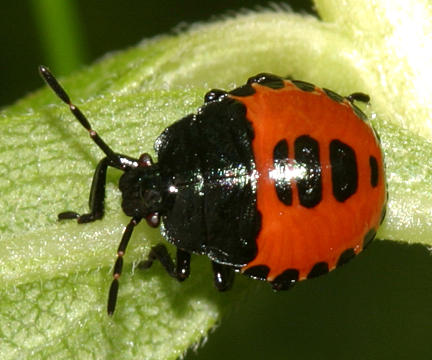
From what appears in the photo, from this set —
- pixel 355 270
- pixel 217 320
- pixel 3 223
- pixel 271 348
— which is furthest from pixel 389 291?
pixel 3 223

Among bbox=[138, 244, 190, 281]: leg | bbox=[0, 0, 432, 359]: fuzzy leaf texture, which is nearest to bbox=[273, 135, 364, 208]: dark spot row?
bbox=[0, 0, 432, 359]: fuzzy leaf texture

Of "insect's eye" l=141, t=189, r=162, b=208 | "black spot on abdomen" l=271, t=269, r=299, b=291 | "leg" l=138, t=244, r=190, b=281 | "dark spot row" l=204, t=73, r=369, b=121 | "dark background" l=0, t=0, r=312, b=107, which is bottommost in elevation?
"dark background" l=0, t=0, r=312, b=107

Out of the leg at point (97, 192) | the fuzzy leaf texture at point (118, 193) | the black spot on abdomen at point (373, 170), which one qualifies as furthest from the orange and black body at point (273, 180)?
the leg at point (97, 192)

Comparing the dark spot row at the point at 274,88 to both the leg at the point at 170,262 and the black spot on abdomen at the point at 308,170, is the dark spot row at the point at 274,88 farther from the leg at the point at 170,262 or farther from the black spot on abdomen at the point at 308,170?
the leg at the point at 170,262

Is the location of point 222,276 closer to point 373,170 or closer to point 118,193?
point 118,193

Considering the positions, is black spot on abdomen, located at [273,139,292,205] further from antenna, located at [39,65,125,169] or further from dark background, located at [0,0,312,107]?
dark background, located at [0,0,312,107]

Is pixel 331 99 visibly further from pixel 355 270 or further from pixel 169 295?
pixel 355 270
